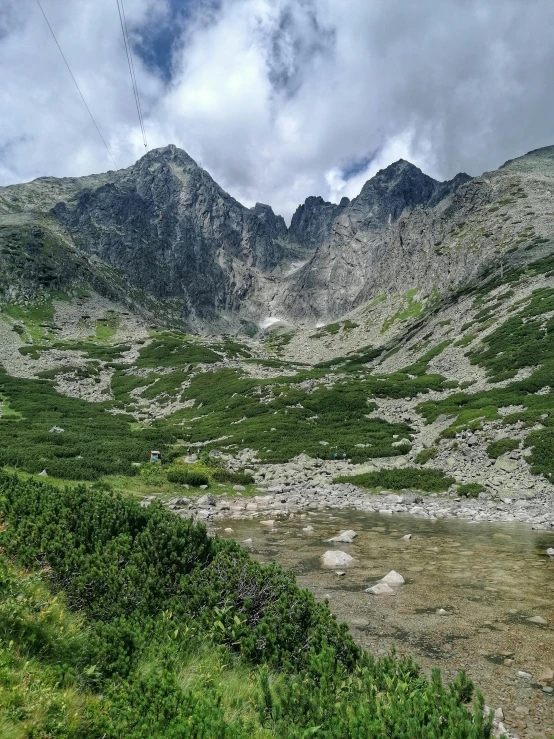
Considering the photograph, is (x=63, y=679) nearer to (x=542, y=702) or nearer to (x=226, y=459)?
(x=542, y=702)

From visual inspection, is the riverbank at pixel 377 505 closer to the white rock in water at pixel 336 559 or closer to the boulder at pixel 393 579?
the white rock in water at pixel 336 559

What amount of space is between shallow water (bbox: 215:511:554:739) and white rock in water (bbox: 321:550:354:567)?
0.26 meters

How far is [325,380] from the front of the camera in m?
61.2

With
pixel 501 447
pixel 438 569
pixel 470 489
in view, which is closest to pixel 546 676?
pixel 438 569

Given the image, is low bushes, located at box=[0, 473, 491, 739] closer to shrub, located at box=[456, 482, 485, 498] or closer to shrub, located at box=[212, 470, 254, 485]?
shrub, located at box=[212, 470, 254, 485]

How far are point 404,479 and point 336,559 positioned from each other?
1463cm

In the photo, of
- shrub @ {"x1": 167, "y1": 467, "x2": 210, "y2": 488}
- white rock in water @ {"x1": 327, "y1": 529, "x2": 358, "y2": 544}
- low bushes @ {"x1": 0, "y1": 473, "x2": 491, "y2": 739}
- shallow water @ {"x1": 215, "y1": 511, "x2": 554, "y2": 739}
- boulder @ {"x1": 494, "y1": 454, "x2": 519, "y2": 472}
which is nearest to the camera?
low bushes @ {"x1": 0, "y1": 473, "x2": 491, "y2": 739}

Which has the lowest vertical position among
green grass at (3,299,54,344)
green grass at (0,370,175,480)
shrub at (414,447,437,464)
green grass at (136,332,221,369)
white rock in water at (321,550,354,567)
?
white rock in water at (321,550,354,567)

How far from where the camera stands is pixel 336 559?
12531 mm

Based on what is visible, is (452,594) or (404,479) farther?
(404,479)

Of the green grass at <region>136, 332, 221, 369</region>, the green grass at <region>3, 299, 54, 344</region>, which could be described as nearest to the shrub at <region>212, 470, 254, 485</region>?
the green grass at <region>136, 332, 221, 369</region>

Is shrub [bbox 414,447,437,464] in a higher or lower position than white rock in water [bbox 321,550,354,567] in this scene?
higher

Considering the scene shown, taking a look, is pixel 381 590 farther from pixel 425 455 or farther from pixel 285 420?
pixel 285 420

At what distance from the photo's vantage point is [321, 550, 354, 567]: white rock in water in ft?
40.5
